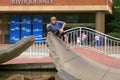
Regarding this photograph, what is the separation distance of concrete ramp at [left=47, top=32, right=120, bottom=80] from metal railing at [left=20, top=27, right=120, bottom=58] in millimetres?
8222

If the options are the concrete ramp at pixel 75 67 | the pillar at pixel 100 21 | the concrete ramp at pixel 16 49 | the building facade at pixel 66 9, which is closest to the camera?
the concrete ramp at pixel 75 67

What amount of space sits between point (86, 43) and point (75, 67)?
428 inches

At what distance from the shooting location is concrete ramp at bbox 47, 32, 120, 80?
7934 millimetres

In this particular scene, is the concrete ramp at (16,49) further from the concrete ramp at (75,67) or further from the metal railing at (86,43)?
the metal railing at (86,43)

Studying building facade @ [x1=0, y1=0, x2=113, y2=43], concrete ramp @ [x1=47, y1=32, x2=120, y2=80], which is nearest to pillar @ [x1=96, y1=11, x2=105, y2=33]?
building facade @ [x1=0, y1=0, x2=113, y2=43]

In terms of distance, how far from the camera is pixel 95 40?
19391 millimetres

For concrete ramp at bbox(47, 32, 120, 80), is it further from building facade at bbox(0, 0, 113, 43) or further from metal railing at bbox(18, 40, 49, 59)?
building facade at bbox(0, 0, 113, 43)

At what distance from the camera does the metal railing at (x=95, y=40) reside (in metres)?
19.0

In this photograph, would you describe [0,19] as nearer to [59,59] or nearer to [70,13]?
[70,13]

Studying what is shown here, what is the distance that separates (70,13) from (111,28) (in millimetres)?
4304

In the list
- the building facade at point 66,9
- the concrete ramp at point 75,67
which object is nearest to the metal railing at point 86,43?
the concrete ramp at point 75,67

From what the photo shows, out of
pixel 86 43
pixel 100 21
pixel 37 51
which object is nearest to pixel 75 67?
pixel 37 51

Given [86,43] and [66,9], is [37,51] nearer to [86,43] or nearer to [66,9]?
[86,43]

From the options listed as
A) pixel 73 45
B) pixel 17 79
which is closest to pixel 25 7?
pixel 73 45
